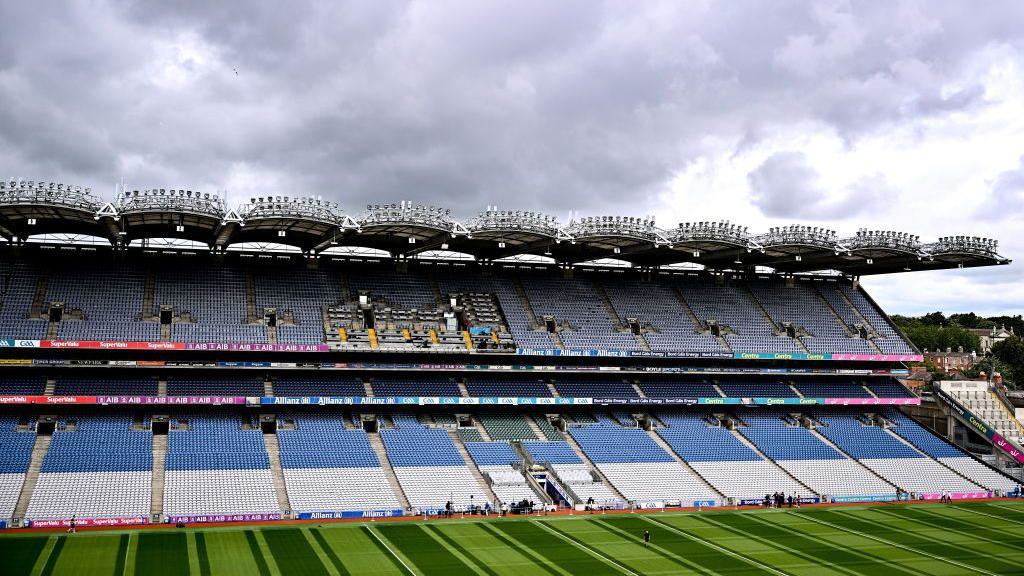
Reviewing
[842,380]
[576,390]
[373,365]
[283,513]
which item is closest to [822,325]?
[842,380]

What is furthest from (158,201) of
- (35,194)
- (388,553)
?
(388,553)

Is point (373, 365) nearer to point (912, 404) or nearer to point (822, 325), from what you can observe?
point (822, 325)

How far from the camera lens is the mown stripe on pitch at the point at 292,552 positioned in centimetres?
3419

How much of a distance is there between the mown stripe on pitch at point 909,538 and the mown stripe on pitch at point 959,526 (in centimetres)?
151

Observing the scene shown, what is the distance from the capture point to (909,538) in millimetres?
44125

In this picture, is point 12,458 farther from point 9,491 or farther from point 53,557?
point 53,557

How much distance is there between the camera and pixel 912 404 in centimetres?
6850

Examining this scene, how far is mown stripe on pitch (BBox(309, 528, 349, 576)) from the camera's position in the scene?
34.5m

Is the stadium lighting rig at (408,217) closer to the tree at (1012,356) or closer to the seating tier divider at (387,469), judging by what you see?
the seating tier divider at (387,469)

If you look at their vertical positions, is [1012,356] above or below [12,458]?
above

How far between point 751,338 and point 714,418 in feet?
26.0

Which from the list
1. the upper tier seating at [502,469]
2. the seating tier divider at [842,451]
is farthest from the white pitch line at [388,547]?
the seating tier divider at [842,451]

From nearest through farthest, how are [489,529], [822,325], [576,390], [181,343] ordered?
[489,529] → [181,343] → [576,390] → [822,325]

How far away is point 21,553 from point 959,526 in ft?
158
